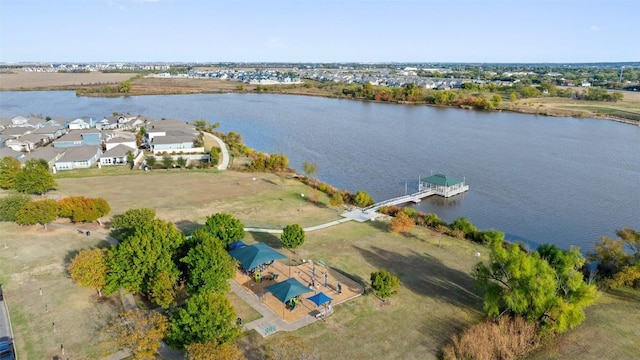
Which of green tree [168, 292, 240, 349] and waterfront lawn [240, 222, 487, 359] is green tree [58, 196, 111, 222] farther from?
green tree [168, 292, 240, 349]

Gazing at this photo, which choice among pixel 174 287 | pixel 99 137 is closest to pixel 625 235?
pixel 174 287

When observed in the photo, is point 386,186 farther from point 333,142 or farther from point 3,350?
point 3,350

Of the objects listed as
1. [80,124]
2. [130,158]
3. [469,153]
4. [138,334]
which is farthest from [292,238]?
[80,124]

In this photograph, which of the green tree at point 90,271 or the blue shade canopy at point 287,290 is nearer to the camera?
the blue shade canopy at point 287,290

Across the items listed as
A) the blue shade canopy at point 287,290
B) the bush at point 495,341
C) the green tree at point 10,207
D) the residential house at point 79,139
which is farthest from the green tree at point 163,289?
the residential house at point 79,139

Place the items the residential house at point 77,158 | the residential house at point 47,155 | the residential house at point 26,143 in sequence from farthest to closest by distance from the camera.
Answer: the residential house at point 26,143
the residential house at point 77,158
the residential house at point 47,155

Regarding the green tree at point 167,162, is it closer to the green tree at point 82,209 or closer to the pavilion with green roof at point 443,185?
the green tree at point 82,209

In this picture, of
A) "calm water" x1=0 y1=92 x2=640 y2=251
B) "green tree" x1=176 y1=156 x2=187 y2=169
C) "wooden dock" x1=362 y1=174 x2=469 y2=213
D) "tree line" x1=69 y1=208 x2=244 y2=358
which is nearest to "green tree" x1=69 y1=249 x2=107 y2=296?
"tree line" x1=69 y1=208 x2=244 y2=358
